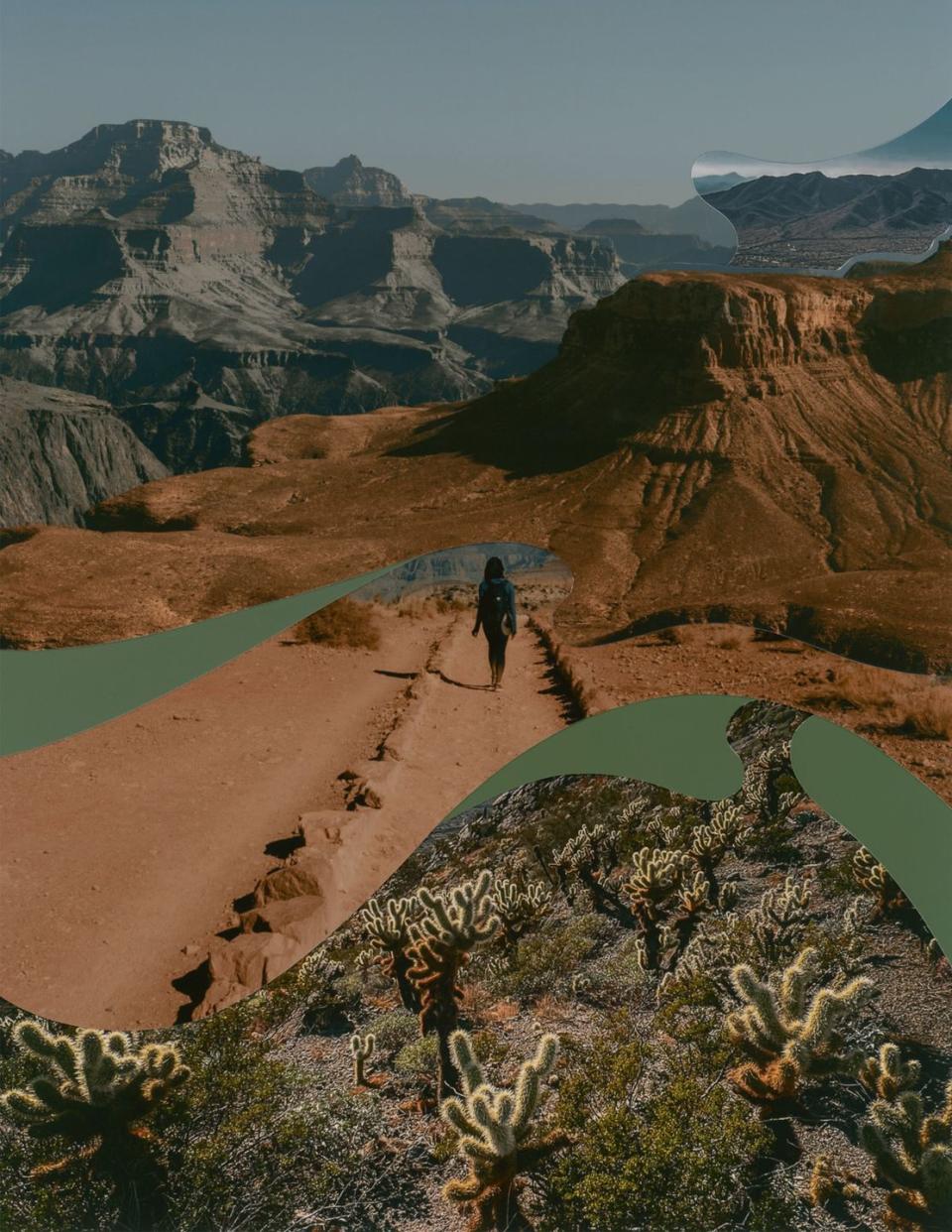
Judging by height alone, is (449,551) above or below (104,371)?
below

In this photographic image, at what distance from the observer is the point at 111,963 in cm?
657

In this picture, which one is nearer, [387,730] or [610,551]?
[387,730]

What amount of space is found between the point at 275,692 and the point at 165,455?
12043mm

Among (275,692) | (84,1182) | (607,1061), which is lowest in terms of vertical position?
(84,1182)

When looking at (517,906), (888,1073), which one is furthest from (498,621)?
(888,1073)

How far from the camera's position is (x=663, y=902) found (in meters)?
7.50

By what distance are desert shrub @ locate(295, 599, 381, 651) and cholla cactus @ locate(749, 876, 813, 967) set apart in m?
3.44

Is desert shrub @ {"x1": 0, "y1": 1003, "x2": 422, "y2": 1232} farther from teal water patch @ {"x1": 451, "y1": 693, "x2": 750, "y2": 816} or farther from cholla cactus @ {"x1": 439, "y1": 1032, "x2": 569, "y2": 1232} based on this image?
teal water patch @ {"x1": 451, "y1": 693, "x2": 750, "y2": 816}

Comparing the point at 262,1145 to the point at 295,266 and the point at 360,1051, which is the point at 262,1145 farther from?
the point at 295,266

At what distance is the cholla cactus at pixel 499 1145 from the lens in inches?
250

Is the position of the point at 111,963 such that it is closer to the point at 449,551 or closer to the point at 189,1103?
the point at 189,1103

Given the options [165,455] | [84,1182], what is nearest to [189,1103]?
[84,1182]

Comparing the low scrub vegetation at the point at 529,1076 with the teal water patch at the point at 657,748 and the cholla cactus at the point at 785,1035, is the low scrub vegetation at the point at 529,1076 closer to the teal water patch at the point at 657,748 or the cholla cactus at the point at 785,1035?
the cholla cactus at the point at 785,1035

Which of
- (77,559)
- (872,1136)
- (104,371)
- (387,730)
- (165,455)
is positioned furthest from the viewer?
(104,371)
